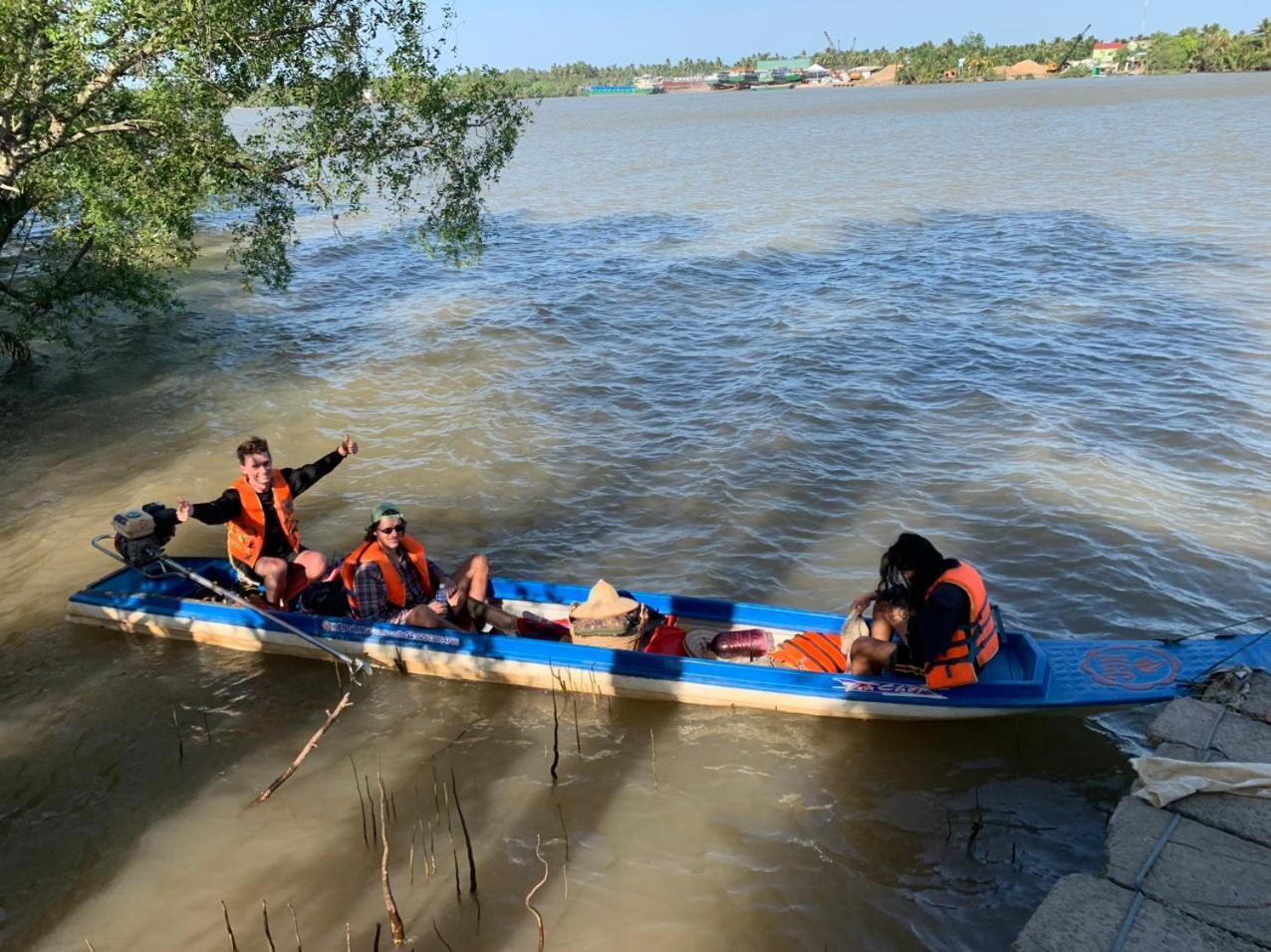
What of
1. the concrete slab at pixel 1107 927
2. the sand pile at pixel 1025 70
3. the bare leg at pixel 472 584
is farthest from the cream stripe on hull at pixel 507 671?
the sand pile at pixel 1025 70

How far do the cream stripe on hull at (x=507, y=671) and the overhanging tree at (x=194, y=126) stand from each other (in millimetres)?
5625

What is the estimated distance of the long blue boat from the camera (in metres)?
6.91

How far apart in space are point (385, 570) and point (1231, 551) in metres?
8.27

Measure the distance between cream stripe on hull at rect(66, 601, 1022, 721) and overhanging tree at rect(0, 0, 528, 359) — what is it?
18.5ft

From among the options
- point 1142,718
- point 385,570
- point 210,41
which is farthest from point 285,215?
point 1142,718

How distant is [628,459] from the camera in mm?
12656

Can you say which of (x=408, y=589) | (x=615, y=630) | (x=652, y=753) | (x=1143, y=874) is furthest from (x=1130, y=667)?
(x=408, y=589)

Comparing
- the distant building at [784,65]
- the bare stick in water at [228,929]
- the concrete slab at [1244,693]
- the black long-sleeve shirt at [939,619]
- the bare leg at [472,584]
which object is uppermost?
the distant building at [784,65]

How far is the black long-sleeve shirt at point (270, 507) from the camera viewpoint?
27.0 feet

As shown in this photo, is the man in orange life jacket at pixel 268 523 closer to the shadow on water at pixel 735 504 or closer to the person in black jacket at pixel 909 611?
the shadow on water at pixel 735 504

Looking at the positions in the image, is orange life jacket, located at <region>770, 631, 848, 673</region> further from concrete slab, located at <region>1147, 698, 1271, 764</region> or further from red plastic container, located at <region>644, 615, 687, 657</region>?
concrete slab, located at <region>1147, 698, 1271, 764</region>

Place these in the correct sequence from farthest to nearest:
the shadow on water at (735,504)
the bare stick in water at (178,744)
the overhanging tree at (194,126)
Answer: the overhanging tree at (194,126), the bare stick in water at (178,744), the shadow on water at (735,504)

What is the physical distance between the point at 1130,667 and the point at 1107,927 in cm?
280

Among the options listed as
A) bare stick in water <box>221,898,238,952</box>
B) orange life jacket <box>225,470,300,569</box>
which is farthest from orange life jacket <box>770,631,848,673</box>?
orange life jacket <box>225,470,300,569</box>
